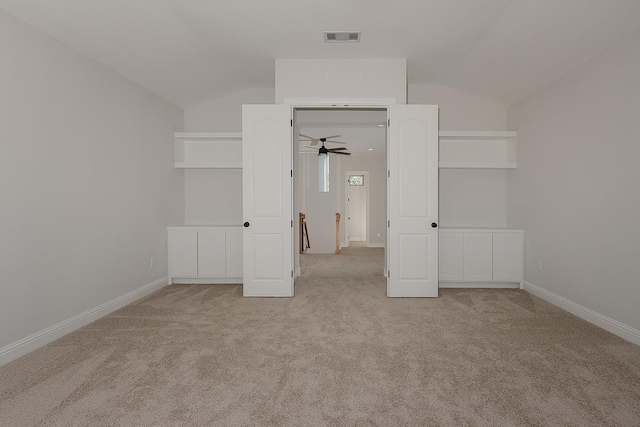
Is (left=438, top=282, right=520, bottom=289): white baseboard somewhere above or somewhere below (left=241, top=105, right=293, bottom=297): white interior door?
below

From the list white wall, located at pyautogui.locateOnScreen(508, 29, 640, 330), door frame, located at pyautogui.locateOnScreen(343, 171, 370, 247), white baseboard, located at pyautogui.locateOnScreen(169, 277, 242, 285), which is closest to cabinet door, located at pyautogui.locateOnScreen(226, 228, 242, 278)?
white baseboard, located at pyautogui.locateOnScreen(169, 277, 242, 285)

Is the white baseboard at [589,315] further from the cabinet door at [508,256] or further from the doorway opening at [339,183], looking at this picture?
the doorway opening at [339,183]

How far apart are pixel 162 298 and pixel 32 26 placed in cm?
290

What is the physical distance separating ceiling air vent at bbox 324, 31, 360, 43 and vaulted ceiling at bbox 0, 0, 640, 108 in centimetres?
8

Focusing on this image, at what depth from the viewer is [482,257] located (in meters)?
4.74

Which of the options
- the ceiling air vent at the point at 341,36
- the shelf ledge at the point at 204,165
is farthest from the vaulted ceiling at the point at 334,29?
the shelf ledge at the point at 204,165

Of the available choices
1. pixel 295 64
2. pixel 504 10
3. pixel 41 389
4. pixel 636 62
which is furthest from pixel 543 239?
pixel 41 389

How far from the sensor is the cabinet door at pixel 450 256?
15.6 feet

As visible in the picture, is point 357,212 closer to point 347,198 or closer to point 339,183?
point 347,198

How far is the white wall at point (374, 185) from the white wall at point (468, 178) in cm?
517

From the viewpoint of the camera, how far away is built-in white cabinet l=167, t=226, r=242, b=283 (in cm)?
494

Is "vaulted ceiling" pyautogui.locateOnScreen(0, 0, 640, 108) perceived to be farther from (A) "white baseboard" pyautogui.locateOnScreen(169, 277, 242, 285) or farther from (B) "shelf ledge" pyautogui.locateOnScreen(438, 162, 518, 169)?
(A) "white baseboard" pyautogui.locateOnScreen(169, 277, 242, 285)

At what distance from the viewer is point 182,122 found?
17.8ft

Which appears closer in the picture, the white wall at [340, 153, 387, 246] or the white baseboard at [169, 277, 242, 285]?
the white baseboard at [169, 277, 242, 285]
